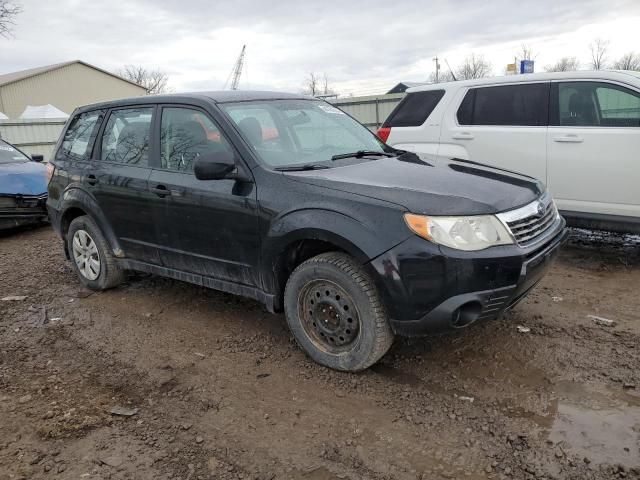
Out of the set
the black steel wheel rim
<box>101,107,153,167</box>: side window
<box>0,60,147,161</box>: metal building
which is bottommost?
the black steel wheel rim

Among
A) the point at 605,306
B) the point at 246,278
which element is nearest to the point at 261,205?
the point at 246,278

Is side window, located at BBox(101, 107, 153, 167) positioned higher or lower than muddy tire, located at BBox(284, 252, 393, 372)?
higher

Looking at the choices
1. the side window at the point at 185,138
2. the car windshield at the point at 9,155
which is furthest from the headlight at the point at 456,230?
the car windshield at the point at 9,155

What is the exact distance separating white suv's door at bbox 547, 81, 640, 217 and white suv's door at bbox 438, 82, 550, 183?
0.13m

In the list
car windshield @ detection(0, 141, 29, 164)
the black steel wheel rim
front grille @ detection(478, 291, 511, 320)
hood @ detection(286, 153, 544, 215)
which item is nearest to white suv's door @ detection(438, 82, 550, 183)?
hood @ detection(286, 153, 544, 215)

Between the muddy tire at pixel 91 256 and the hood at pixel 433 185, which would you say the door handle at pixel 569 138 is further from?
the muddy tire at pixel 91 256

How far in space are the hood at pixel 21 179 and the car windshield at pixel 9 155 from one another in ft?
0.98

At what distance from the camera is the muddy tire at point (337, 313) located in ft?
10.6

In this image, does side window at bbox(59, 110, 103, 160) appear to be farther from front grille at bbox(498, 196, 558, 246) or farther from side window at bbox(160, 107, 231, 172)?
front grille at bbox(498, 196, 558, 246)

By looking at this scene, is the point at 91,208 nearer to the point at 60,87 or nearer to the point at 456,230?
the point at 456,230

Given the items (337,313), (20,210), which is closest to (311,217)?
(337,313)

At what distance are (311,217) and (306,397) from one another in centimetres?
109

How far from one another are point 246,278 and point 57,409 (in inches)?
56.0

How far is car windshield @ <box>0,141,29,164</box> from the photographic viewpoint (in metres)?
9.34
